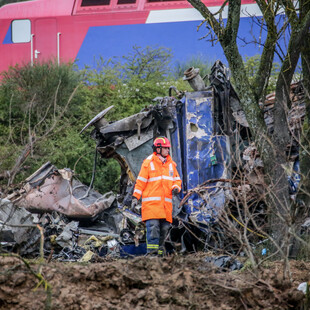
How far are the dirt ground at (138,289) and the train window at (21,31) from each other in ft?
45.1

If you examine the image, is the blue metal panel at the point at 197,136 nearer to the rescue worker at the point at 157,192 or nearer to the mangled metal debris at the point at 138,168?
the mangled metal debris at the point at 138,168

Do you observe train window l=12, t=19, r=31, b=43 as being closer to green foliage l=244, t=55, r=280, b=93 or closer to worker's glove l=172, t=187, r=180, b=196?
green foliage l=244, t=55, r=280, b=93

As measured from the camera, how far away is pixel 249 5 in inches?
635

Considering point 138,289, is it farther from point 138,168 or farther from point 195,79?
point 195,79

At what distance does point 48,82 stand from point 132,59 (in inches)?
91.9

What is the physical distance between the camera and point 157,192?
9352 mm

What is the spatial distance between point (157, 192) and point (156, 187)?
8 centimetres

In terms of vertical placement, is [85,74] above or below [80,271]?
above

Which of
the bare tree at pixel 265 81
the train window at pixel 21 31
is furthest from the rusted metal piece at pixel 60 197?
the train window at pixel 21 31

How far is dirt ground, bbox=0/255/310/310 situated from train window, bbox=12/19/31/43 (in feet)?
45.1

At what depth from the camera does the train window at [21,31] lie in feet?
60.3

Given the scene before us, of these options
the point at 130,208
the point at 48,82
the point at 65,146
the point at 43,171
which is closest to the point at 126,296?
the point at 130,208

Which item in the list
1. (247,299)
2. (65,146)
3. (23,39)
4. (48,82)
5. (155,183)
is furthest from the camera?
(23,39)

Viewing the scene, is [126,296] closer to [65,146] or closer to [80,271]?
[80,271]
